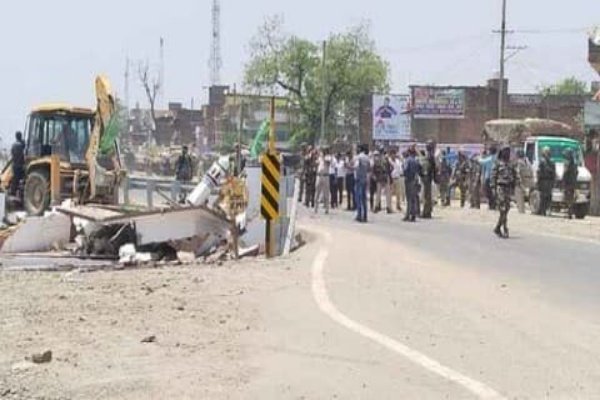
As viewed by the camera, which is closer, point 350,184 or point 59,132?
point 59,132

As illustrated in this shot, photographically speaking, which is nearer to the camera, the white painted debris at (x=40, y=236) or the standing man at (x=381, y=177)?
the white painted debris at (x=40, y=236)

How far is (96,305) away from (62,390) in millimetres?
5038

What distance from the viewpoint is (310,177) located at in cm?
3444

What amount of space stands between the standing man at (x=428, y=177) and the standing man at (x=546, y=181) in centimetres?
332

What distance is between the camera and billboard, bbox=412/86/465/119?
2729 inches

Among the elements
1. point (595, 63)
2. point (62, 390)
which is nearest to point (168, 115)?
point (595, 63)

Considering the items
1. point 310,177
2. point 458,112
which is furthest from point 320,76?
point 310,177

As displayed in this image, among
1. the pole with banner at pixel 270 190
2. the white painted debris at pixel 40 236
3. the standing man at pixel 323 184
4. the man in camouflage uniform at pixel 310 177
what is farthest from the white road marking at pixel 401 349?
the man in camouflage uniform at pixel 310 177

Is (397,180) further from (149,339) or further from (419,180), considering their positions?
(149,339)

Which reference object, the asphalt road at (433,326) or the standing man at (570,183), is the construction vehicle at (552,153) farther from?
the asphalt road at (433,326)

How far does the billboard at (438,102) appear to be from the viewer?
69312 millimetres

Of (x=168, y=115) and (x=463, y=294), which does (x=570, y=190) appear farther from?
(x=168, y=115)

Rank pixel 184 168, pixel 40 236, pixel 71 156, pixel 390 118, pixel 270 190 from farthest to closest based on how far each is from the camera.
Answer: pixel 390 118, pixel 184 168, pixel 71 156, pixel 40 236, pixel 270 190

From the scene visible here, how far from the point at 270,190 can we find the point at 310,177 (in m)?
15.6
